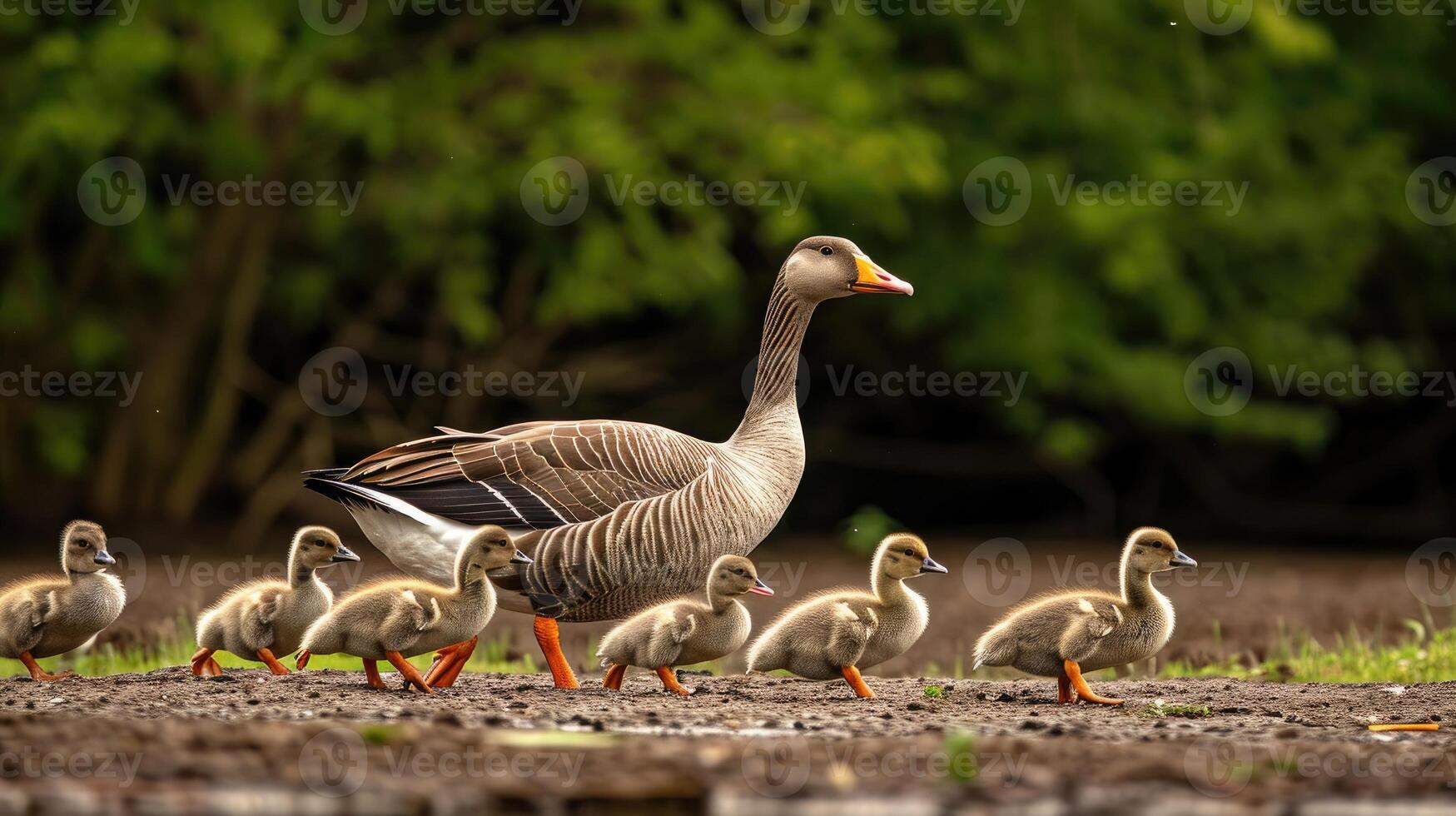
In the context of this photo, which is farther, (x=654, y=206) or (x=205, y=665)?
(x=654, y=206)

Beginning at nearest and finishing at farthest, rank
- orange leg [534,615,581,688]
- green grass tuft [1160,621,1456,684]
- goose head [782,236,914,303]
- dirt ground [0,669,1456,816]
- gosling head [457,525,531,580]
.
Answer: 1. dirt ground [0,669,1456,816]
2. gosling head [457,525,531,580]
3. orange leg [534,615,581,688]
4. green grass tuft [1160,621,1456,684]
5. goose head [782,236,914,303]

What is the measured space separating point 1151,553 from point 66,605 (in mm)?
5234

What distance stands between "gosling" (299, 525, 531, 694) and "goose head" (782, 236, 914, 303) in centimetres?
269

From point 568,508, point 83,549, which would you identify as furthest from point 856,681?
point 83,549

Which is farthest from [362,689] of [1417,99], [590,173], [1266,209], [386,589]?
[1417,99]

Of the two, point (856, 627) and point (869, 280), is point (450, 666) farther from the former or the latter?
point (869, 280)

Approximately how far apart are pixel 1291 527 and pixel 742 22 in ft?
34.4

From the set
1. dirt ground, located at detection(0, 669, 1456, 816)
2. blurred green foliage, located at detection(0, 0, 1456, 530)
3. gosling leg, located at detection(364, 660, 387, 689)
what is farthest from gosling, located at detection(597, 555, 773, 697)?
blurred green foliage, located at detection(0, 0, 1456, 530)

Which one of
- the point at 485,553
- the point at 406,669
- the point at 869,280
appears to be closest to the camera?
the point at 406,669

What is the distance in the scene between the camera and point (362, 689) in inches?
300

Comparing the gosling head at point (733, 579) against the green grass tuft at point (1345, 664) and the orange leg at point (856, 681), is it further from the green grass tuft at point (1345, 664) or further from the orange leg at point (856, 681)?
the green grass tuft at point (1345, 664)

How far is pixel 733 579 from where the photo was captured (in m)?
7.77

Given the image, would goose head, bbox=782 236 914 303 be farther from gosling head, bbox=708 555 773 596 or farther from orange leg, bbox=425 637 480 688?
orange leg, bbox=425 637 480 688

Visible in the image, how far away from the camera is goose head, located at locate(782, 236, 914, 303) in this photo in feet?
30.7
